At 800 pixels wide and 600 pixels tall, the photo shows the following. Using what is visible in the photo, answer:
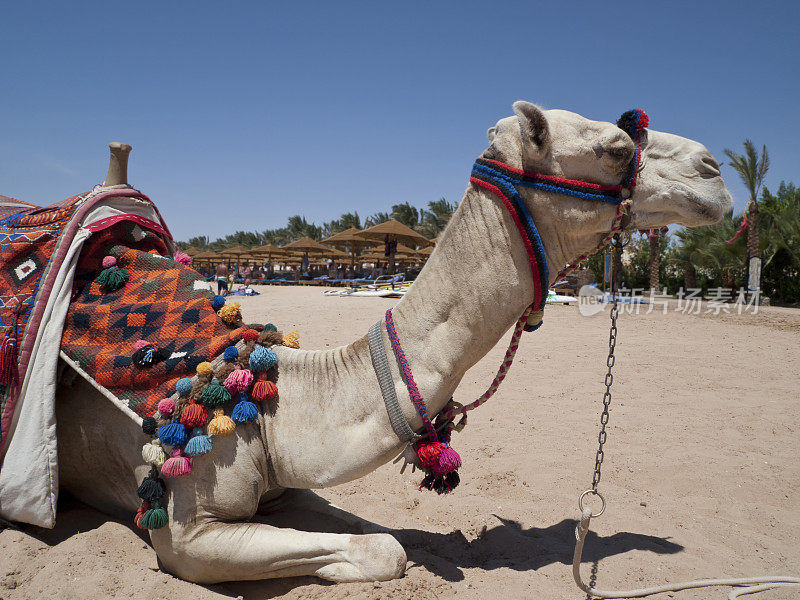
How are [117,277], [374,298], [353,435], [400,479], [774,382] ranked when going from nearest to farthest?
[353,435], [117,277], [400,479], [774,382], [374,298]

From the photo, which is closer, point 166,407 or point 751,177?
point 166,407

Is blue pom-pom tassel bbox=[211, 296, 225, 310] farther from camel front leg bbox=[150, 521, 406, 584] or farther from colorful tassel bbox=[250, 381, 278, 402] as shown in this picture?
camel front leg bbox=[150, 521, 406, 584]

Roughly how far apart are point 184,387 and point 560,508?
2440 mm

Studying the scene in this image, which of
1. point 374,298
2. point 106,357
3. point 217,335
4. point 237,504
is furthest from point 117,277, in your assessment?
point 374,298

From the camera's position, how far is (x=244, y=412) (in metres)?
2.21

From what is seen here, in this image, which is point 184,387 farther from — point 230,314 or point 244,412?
point 230,314

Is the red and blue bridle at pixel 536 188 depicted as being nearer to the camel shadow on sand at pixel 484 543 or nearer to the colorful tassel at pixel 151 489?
the camel shadow on sand at pixel 484 543

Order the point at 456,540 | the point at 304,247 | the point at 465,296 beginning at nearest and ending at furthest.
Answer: the point at 465,296
the point at 456,540
the point at 304,247

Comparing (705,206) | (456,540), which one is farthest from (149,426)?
(705,206)

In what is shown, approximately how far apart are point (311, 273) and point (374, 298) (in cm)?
2105

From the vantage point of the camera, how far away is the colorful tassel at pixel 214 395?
7.25 feet

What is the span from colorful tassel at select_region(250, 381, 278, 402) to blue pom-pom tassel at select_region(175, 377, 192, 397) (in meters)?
0.27

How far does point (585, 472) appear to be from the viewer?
384 centimetres

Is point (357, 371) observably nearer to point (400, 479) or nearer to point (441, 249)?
point (441, 249)
